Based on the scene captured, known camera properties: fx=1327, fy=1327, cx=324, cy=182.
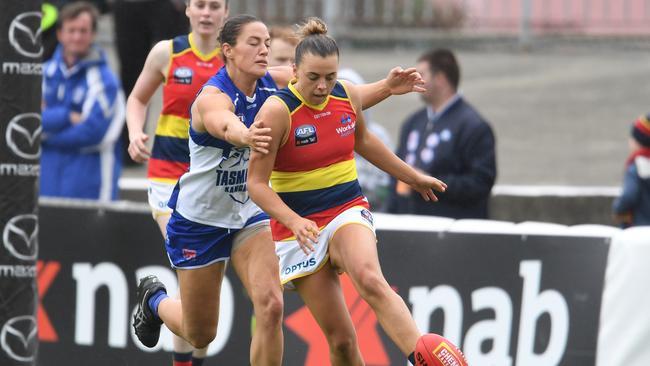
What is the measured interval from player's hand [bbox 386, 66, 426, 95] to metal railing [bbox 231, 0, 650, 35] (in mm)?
11859

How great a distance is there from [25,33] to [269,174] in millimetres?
1472

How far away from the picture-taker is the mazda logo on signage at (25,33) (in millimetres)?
6902

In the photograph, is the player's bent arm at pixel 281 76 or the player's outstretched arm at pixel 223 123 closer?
the player's outstretched arm at pixel 223 123

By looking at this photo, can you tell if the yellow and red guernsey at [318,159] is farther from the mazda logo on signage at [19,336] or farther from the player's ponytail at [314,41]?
the mazda logo on signage at [19,336]

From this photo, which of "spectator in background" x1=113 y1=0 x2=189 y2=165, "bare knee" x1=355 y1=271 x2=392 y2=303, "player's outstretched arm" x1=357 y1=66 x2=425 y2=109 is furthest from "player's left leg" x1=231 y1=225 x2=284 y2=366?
"spectator in background" x1=113 y1=0 x2=189 y2=165

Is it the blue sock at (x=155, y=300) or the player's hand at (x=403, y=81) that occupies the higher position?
the player's hand at (x=403, y=81)

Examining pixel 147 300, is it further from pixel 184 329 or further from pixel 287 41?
pixel 287 41

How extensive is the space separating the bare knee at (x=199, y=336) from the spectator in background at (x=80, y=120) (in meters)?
2.94

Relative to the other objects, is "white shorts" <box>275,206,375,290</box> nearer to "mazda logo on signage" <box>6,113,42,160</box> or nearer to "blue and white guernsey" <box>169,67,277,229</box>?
"blue and white guernsey" <box>169,67,277,229</box>

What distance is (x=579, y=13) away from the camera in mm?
19922

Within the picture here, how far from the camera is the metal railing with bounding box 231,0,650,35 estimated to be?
19.5 m

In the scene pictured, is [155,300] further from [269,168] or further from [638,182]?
[638,182]

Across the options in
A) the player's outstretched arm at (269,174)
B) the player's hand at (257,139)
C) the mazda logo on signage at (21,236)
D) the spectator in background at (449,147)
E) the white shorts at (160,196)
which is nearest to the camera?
the player's hand at (257,139)

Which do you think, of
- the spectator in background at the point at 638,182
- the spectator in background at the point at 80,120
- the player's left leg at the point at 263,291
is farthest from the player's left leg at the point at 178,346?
the spectator in background at the point at 638,182
